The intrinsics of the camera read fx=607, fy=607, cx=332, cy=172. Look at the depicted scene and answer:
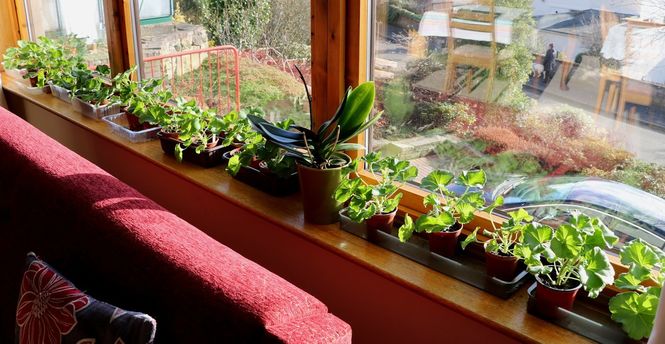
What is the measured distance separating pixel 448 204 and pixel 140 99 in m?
1.35

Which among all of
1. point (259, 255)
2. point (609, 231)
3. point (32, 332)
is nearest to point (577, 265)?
point (609, 231)

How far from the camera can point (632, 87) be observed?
107 centimetres

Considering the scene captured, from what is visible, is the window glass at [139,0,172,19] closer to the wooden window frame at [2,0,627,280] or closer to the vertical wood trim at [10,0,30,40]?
the wooden window frame at [2,0,627,280]

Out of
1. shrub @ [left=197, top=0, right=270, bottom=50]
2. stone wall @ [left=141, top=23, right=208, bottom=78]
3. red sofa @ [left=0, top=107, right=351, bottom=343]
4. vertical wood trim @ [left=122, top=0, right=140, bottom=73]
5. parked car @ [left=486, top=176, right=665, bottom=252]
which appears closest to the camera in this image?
red sofa @ [left=0, top=107, right=351, bottom=343]

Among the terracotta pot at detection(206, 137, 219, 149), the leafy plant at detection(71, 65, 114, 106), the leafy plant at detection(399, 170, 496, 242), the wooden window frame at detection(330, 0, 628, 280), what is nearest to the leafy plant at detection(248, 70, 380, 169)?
the wooden window frame at detection(330, 0, 628, 280)

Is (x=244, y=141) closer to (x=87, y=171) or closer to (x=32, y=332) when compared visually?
(x=87, y=171)

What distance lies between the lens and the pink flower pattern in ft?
3.44

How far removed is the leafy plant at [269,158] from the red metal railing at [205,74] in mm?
330

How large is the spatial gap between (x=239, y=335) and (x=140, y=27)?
1.92 metres

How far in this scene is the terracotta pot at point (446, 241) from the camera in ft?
4.26

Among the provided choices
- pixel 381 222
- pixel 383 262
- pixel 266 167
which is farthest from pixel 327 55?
pixel 383 262

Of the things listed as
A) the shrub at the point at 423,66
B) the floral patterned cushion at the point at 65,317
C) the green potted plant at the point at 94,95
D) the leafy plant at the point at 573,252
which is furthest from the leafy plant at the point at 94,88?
the leafy plant at the point at 573,252

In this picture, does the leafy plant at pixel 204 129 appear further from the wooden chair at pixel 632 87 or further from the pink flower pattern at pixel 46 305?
the wooden chair at pixel 632 87

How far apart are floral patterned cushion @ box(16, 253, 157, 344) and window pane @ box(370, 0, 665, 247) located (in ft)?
2.56
